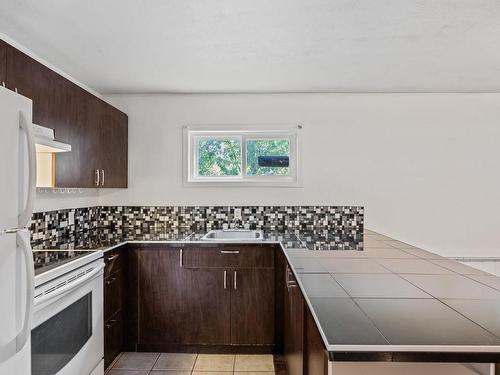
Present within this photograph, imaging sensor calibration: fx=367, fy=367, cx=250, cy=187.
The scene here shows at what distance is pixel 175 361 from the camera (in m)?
2.82

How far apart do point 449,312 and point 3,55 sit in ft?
7.18

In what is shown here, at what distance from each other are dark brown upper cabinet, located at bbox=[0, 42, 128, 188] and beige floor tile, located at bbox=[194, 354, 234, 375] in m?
1.60

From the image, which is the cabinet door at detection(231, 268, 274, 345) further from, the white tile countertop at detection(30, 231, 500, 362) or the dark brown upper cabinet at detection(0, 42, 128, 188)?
the dark brown upper cabinet at detection(0, 42, 128, 188)

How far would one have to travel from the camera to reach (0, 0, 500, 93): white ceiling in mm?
1938

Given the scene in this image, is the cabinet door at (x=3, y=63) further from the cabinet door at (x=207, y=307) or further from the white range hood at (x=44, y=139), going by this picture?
the cabinet door at (x=207, y=307)

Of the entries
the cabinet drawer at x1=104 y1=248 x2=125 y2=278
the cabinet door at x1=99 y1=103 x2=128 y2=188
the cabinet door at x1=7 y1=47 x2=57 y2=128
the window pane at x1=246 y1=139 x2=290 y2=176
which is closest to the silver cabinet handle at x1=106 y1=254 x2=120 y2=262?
the cabinet drawer at x1=104 y1=248 x2=125 y2=278

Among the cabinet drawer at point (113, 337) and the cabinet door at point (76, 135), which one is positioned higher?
the cabinet door at point (76, 135)

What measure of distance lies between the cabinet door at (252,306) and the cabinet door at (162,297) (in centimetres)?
39

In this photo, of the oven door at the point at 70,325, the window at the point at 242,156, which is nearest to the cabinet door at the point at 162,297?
the oven door at the point at 70,325

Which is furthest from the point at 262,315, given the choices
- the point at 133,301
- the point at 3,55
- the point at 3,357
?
the point at 3,55

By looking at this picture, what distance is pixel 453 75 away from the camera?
3.07m

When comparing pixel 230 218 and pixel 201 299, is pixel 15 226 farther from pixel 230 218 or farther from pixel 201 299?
pixel 230 218

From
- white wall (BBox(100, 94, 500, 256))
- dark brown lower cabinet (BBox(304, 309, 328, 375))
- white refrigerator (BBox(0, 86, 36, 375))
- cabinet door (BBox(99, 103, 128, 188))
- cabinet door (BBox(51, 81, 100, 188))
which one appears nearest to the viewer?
dark brown lower cabinet (BBox(304, 309, 328, 375))

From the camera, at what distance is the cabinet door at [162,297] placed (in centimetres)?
294
